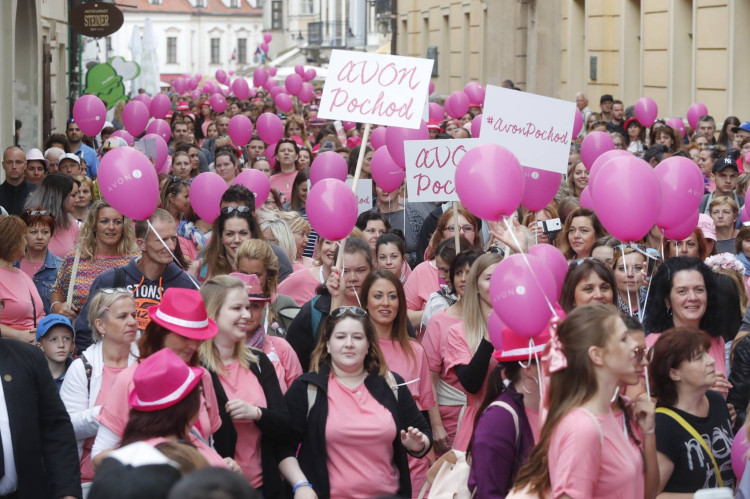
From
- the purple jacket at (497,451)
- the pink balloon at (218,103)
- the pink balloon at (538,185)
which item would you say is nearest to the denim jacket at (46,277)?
the pink balloon at (538,185)

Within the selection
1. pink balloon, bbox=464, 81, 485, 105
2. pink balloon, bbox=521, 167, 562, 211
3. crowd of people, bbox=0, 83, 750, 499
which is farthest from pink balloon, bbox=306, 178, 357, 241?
pink balloon, bbox=464, 81, 485, 105

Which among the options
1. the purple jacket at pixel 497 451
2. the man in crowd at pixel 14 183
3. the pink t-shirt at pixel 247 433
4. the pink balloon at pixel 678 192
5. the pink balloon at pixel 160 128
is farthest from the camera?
the pink balloon at pixel 160 128

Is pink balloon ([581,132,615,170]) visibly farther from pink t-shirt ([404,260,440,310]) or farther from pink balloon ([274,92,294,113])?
pink balloon ([274,92,294,113])

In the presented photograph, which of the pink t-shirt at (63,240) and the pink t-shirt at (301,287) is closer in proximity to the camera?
the pink t-shirt at (301,287)

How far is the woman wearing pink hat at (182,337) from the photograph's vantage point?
4941 millimetres

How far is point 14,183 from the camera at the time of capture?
1212 cm

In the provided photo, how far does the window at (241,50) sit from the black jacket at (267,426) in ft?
367

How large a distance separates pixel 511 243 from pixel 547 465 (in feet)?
5.93

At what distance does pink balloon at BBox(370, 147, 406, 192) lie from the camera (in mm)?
10562

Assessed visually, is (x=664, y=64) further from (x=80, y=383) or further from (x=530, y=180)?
(x=80, y=383)

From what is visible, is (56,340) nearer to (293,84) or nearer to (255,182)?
(255,182)

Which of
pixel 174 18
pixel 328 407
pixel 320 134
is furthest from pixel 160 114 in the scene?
pixel 174 18

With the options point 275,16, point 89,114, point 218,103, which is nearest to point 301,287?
point 89,114

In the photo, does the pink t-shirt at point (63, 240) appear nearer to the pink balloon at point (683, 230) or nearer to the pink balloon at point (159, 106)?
the pink balloon at point (683, 230)
